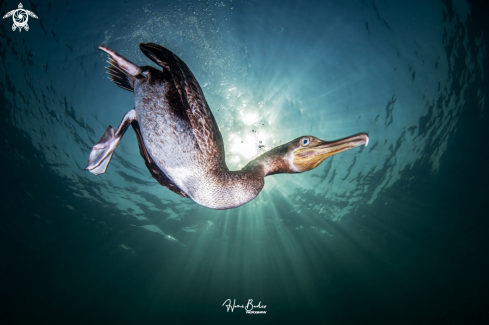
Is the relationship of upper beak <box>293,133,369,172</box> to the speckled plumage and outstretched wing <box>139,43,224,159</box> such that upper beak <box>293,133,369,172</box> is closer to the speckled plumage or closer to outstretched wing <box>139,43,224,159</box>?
the speckled plumage

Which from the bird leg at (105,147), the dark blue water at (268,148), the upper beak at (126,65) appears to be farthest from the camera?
the dark blue water at (268,148)

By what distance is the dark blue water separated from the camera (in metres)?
6.93

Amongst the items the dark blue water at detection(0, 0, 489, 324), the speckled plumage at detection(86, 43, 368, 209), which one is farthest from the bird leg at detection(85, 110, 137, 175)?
the dark blue water at detection(0, 0, 489, 324)

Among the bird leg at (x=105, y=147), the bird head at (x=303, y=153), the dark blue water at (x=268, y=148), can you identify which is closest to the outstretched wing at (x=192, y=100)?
the bird head at (x=303, y=153)

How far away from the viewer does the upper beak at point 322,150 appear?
2059mm

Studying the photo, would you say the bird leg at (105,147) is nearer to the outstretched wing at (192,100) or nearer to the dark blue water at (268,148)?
the outstretched wing at (192,100)

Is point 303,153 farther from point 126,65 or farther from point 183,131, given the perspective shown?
point 126,65

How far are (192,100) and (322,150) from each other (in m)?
1.55

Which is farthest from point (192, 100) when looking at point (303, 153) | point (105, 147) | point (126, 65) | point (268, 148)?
point (268, 148)

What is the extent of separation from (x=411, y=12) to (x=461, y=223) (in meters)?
24.2

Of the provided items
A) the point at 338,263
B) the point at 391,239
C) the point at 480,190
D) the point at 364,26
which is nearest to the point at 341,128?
the point at 364,26

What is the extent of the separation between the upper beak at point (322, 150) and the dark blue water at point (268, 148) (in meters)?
6.30

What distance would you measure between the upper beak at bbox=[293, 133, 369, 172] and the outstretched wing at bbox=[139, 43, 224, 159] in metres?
1.11

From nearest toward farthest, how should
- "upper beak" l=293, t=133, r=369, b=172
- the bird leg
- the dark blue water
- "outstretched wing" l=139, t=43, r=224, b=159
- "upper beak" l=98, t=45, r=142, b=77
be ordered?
"outstretched wing" l=139, t=43, r=224, b=159 < "upper beak" l=98, t=45, r=142, b=77 < "upper beak" l=293, t=133, r=369, b=172 < the bird leg < the dark blue water
